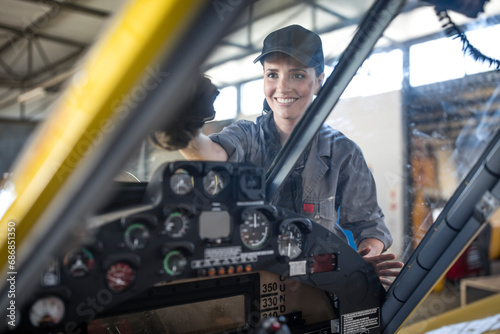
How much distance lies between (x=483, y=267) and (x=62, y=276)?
5598 millimetres

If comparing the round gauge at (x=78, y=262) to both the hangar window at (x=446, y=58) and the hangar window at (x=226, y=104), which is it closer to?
the hangar window at (x=226, y=104)

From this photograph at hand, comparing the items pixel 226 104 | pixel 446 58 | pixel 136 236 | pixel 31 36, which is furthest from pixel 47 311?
pixel 31 36

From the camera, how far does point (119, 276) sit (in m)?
1.22

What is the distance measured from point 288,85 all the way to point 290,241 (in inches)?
21.4

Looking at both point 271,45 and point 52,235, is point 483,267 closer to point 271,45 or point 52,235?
point 271,45

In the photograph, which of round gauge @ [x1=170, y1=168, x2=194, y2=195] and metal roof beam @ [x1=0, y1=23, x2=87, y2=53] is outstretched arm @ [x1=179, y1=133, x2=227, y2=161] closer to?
round gauge @ [x1=170, y1=168, x2=194, y2=195]

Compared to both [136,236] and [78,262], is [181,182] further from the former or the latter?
[78,262]

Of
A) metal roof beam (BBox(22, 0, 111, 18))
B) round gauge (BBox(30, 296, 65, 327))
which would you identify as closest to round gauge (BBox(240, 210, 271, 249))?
round gauge (BBox(30, 296, 65, 327))

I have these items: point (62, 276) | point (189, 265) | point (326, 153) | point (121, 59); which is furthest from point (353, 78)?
point (62, 276)

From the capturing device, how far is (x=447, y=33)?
1.57m

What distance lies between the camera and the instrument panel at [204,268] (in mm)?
1180

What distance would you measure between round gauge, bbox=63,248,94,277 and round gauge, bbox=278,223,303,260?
62 cm

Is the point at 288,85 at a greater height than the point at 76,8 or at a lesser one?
lesser

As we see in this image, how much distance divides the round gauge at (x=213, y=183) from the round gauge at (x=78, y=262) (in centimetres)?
39
